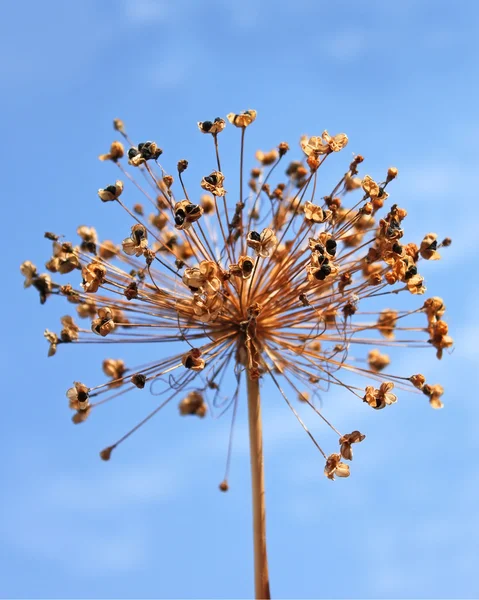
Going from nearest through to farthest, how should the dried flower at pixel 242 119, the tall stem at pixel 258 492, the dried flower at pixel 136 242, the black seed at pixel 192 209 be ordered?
the black seed at pixel 192 209
the dried flower at pixel 136 242
the dried flower at pixel 242 119
the tall stem at pixel 258 492

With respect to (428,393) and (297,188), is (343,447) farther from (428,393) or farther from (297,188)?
(297,188)

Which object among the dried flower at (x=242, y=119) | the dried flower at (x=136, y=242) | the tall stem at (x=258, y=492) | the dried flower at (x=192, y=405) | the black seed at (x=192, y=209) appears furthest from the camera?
the dried flower at (x=192, y=405)

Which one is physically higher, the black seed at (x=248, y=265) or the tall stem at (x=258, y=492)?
the black seed at (x=248, y=265)

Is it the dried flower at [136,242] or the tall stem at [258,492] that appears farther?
the tall stem at [258,492]

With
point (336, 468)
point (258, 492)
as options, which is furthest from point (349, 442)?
point (258, 492)

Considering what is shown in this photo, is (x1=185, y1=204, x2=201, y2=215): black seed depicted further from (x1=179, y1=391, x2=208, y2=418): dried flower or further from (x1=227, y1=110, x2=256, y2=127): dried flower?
(x1=179, y1=391, x2=208, y2=418): dried flower

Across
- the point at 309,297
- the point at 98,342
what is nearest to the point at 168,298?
the point at 98,342

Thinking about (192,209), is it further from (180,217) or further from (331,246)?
(331,246)

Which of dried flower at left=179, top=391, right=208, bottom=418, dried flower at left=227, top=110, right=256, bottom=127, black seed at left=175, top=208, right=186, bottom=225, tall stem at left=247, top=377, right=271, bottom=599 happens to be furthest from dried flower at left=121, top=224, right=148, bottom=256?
dried flower at left=179, top=391, right=208, bottom=418

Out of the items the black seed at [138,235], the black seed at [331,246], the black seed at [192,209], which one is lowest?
the black seed at [331,246]

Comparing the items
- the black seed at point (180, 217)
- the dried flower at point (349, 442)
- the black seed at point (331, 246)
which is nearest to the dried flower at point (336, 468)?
the dried flower at point (349, 442)

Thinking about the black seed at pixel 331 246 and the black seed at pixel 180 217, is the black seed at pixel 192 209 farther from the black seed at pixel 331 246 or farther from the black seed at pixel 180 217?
the black seed at pixel 331 246
